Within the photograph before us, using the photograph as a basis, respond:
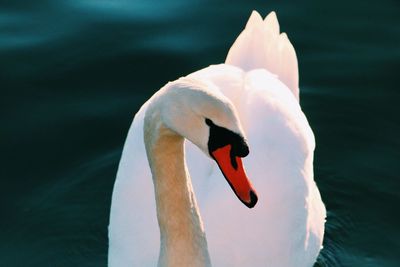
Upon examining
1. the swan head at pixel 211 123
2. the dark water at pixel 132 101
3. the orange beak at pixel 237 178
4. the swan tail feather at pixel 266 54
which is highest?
the swan head at pixel 211 123

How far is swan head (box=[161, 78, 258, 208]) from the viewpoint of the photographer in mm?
4141

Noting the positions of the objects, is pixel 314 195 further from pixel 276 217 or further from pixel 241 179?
pixel 241 179

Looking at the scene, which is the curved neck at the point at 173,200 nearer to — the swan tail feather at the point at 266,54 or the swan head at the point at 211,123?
the swan head at the point at 211,123

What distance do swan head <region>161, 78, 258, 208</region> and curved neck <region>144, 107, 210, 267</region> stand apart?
25cm

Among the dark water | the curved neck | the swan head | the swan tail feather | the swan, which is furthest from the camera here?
the swan tail feather

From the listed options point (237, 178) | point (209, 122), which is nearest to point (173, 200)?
point (237, 178)

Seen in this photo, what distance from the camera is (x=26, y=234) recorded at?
710 cm

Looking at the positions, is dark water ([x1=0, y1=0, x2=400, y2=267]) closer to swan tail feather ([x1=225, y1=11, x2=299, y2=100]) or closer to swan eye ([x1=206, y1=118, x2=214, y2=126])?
swan tail feather ([x1=225, y1=11, x2=299, y2=100])

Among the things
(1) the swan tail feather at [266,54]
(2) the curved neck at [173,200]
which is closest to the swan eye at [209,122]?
(2) the curved neck at [173,200]

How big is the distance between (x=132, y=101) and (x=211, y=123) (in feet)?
14.1

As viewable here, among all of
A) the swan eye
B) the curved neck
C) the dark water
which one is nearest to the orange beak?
the swan eye

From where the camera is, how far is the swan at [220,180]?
170 inches

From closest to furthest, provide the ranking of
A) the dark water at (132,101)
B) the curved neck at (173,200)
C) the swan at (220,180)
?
the swan at (220,180) → the curved neck at (173,200) → the dark water at (132,101)

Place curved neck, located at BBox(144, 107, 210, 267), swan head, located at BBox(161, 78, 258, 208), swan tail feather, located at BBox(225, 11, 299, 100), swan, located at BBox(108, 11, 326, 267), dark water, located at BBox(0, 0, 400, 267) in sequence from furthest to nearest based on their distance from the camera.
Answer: swan tail feather, located at BBox(225, 11, 299, 100) < dark water, located at BBox(0, 0, 400, 267) < curved neck, located at BBox(144, 107, 210, 267) < swan, located at BBox(108, 11, 326, 267) < swan head, located at BBox(161, 78, 258, 208)
